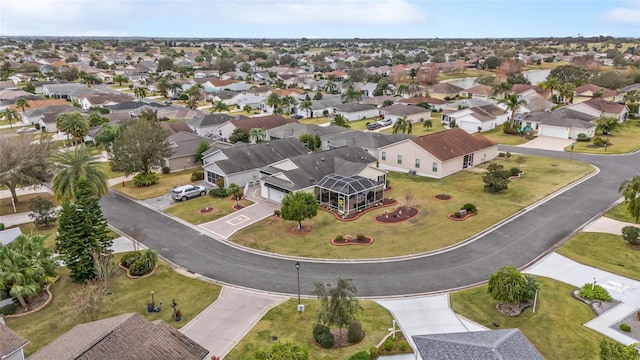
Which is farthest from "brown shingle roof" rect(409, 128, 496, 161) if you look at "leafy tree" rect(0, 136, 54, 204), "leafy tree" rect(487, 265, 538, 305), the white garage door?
"leafy tree" rect(0, 136, 54, 204)

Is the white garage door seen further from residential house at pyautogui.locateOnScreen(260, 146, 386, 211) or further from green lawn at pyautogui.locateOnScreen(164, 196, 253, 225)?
green lawn at pyautogui.locateOnScreen(164, 196, 253, 225)

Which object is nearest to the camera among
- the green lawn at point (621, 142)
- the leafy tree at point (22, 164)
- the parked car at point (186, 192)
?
the leafy tree at point (22, 164)

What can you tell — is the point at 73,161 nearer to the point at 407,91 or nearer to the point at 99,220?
the point at 99,220

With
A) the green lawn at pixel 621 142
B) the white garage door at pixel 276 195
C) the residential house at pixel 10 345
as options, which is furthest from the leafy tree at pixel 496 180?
the residential house at pixel 10 345

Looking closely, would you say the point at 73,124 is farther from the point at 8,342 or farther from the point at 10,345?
the point at 10,345

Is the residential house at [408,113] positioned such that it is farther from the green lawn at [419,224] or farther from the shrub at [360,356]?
the shrub at [360,356]

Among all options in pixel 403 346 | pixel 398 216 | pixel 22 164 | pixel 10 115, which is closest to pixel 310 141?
pixel 398 216
